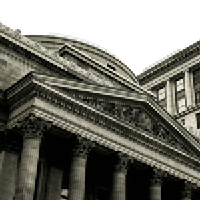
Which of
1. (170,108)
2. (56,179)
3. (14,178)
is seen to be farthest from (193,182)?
(170,108)

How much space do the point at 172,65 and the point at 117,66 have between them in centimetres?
1574

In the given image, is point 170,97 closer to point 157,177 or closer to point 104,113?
point 157,177

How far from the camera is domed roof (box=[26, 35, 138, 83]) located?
48.0 m

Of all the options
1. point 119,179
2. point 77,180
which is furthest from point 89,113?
point 119,179

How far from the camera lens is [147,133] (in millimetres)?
30047

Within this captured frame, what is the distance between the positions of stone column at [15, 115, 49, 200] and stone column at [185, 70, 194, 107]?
37.7 meters

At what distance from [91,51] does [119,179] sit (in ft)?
83.3

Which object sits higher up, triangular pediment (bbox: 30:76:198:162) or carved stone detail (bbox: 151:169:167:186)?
triangular pediment (bbox: 30:76:198:162)

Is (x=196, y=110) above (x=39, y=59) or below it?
above

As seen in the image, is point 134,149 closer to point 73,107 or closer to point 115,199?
point 115,199

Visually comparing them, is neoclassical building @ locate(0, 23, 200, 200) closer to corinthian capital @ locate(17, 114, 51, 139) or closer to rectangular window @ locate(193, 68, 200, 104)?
corinthian capital @ locate(17, 114, 51, 139)

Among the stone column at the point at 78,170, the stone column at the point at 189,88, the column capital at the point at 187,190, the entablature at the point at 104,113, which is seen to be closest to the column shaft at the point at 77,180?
the stone column at the point at 78,170

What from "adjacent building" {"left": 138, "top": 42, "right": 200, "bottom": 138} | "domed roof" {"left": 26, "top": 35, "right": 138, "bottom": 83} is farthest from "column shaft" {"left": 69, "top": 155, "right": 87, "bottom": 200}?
"adjacent building" {"left": 138, "top": 42, "right": 200, "bottom": 138}

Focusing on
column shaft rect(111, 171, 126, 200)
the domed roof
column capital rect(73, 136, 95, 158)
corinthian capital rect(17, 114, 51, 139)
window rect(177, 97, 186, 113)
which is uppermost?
the domed roof
